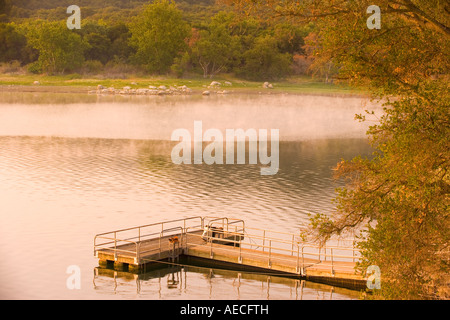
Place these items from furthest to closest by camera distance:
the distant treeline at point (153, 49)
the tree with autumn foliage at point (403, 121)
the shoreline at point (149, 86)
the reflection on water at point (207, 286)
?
the distant treeline at point (153, 49) < the shoreline at point (149, 86) < the reflection on water at point (207, 286) < the tree with autumn foliage at point (403, 121)

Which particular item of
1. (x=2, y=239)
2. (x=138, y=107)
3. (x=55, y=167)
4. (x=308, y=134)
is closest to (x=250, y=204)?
(x=2, y=239)

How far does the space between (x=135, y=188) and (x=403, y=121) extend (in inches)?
1275

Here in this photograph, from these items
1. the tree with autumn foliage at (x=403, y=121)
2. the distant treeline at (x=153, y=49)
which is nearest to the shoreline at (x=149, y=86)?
the distant treeline at (x=153, y=49)

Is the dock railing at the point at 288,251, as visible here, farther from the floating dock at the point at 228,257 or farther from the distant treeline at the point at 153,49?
the distant treeline at the point at 153,49

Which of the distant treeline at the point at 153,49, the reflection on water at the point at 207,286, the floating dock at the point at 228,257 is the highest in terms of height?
the distant treeline at the point at 153,49

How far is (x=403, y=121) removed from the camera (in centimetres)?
1944

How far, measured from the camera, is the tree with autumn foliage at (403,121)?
18422 mm

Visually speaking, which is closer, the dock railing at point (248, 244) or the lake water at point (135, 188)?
the lake water at point (135, 188)

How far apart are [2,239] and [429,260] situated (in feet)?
79.4

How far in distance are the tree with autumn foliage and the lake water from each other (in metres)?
9.62

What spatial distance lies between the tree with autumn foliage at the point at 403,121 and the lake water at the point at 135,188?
9.62 meters

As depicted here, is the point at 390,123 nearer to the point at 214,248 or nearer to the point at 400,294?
the point at 400,294

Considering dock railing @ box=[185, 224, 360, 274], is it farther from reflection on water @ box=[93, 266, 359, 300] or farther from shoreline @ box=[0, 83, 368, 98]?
shoreline @ box=[0, 83, 368, 98]

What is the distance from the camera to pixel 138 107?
368 ft
